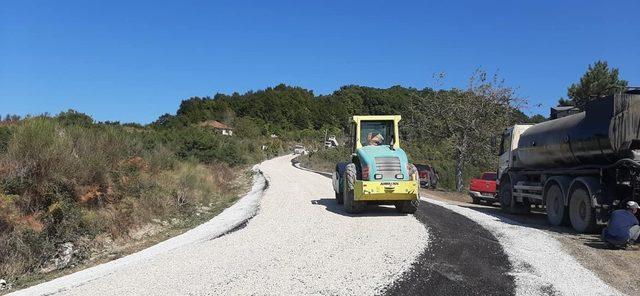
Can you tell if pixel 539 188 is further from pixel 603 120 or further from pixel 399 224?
pixel 399 224

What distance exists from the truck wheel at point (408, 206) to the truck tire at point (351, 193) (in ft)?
3.63

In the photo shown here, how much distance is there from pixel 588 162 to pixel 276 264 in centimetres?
792

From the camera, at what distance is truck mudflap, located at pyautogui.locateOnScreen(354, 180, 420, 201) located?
13.2 meters

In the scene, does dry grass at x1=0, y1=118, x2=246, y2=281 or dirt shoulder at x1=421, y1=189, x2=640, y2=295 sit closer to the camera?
dirt shoulder at x1=421, y1=189, x2=640, y2=295

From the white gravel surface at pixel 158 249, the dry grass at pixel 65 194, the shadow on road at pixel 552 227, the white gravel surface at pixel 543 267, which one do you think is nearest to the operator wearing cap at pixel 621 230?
the shadow on road at pixel 552 227

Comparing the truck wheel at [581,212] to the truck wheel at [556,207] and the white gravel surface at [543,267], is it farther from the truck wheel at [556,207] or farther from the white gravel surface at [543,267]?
the white gravel surface at [543,267]

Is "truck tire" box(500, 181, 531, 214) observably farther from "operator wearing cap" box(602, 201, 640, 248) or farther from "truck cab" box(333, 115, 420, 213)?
"operator wearing cap" box(602, 201, 640, 248)

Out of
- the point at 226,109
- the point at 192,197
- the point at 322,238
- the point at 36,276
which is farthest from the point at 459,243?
the point at 226,109

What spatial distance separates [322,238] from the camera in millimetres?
10469

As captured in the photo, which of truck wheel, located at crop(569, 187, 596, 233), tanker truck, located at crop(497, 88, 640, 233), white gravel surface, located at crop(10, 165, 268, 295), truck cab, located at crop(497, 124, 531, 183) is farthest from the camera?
truck cab, located at crop(497, 124, 531, 183)

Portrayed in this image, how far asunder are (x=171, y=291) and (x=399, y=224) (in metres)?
6.81

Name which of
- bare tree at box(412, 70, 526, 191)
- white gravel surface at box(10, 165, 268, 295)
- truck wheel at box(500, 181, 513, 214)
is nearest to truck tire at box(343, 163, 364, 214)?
white gravel surface at box(10, 165, 268, 295)

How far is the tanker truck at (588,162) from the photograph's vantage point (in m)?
10.8

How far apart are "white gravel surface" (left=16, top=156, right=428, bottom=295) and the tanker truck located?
367cm
